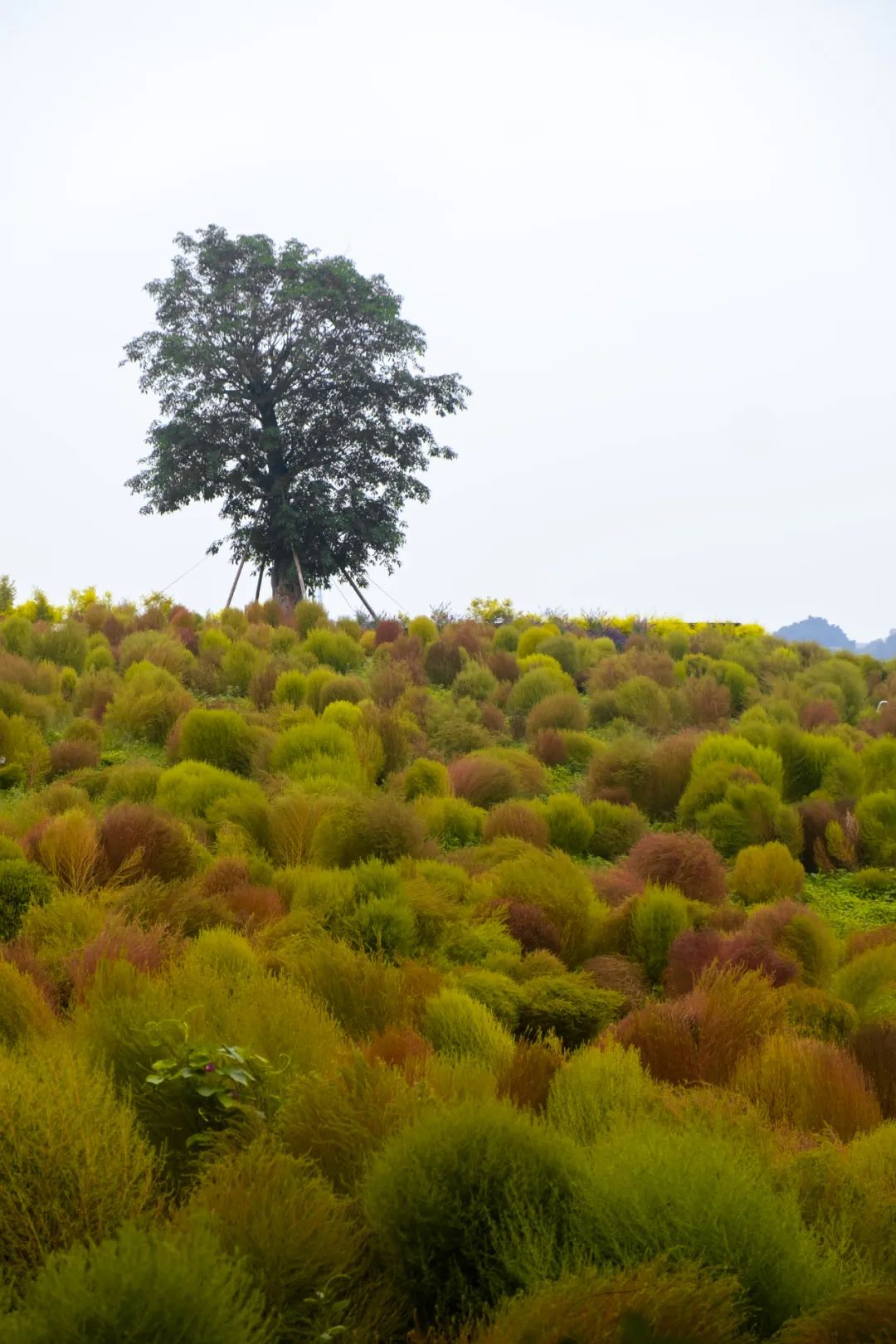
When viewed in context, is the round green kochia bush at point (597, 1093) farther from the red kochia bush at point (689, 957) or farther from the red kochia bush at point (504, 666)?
the red kochia bush at point (504, 666)

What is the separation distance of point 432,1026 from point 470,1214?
1.11 metres

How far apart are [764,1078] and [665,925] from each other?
4.63ft

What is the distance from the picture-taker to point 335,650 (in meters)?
9.90

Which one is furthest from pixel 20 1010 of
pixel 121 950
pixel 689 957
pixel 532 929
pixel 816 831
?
pixel 816 831

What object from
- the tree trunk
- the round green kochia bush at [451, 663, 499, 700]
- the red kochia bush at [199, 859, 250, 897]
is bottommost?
the red kochia bush at [199, 859, 250, 897]

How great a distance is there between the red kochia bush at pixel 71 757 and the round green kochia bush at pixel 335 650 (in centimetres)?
325

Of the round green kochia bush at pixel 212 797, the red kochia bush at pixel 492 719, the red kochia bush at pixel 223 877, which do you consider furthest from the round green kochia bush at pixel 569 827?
the red kochia bush at pixel 492 719

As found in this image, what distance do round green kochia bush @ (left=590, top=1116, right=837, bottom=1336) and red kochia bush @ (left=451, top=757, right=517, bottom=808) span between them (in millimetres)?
4267

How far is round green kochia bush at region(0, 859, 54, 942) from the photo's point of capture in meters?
4.06

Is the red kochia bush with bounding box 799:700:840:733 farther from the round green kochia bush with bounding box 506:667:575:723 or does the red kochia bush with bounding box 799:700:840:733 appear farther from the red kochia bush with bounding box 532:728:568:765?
the red kochia bush with bounding box 532:728:568:765

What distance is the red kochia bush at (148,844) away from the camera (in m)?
4.66

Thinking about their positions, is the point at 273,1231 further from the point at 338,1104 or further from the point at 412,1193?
the point at 338,1104

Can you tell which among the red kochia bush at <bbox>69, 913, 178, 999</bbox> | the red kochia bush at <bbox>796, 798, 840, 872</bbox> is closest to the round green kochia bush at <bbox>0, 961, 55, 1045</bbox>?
the red kochia bush at <bbox>69, 913, 178, 999</bbox>

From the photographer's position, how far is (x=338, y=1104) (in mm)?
2506
